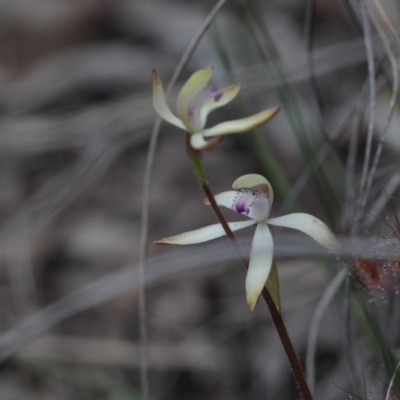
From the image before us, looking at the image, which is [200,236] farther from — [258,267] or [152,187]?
[152,187]

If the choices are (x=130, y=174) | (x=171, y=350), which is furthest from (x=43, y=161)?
(x=171, y=350)

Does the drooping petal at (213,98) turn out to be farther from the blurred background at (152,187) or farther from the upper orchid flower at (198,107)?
the blurred background at (152,187)

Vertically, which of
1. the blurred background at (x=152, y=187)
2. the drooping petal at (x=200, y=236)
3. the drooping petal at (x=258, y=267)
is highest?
the blurred background at (x=152, y=187)

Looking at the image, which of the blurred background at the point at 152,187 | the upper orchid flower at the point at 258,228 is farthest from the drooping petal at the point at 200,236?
the blurred background at the point at 152,187

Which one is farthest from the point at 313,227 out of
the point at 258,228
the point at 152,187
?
the point at 152,187

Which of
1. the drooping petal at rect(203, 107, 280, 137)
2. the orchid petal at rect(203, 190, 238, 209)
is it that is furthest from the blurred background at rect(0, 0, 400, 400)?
the drooping petal at rect(203, 107, 280, 137)

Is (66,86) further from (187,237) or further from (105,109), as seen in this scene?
(187,237)

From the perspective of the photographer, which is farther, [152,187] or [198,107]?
[152,187]
